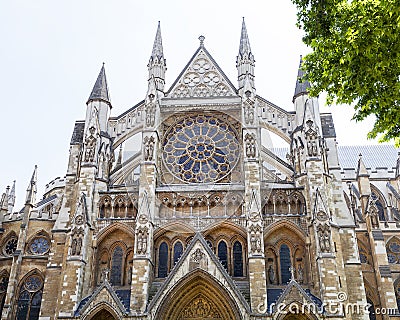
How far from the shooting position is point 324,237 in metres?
20.7

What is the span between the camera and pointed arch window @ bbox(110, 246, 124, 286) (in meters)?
22.3

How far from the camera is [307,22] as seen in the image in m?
11.6

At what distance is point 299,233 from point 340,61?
44.3ft

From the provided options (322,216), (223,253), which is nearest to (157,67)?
(223,253)

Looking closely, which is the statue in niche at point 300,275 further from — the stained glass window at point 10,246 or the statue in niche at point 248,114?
the stained glass window at point 10,246

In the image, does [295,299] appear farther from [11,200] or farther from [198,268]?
[11,200]

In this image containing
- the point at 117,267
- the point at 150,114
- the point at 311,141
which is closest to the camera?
the point at 117,267

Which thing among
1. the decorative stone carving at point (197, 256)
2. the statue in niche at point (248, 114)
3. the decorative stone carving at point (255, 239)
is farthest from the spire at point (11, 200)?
the decorative stone carving at point (255, 239)

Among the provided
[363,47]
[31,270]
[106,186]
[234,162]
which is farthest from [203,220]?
[363,47]

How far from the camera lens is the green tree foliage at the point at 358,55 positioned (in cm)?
947

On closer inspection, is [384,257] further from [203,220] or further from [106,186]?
[106,186]

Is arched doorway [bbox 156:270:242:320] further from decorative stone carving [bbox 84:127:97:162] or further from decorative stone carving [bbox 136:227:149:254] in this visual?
decorative stone carving [bbox 84:127:97:162]

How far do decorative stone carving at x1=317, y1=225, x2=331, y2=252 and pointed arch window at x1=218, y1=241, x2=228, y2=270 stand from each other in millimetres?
4769

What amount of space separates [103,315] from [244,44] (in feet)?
58.5
